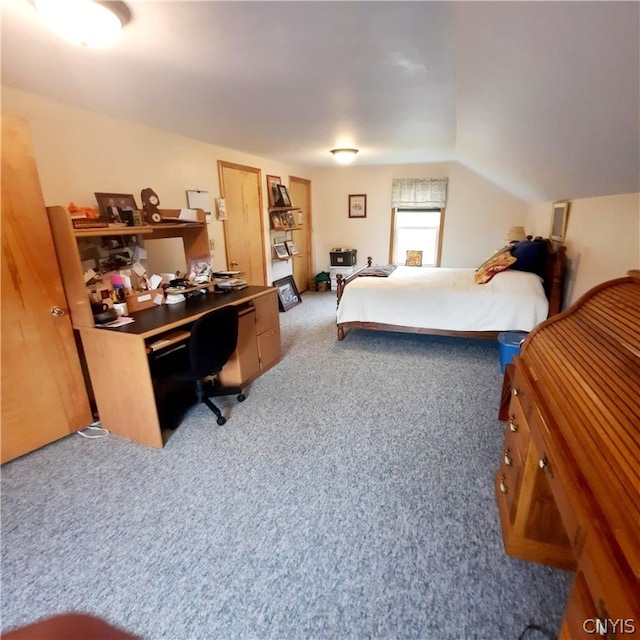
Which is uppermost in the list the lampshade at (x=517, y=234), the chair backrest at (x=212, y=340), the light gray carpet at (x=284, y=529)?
the lampshade at (x=517, y=234)

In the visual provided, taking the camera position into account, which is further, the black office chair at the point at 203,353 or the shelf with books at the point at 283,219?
the shelf with books at the point at 283,219

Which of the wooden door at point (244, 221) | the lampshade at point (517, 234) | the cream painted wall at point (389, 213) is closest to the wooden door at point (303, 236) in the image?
the cream painted wall at point (389, 213)

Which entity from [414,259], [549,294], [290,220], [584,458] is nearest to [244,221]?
[290,220]

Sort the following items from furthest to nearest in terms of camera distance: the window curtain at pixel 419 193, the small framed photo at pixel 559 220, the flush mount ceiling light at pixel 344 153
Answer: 1. the window curtain at pixel 419 193
2. the flush mount ceiling light at pixel 344 153
3. the small framed photo at pixel 559 220

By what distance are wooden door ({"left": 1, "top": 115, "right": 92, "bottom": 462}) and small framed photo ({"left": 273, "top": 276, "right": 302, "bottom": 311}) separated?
3086 mm

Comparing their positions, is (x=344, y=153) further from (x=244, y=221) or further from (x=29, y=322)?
(x=29, y=322)

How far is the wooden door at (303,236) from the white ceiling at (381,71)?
9.47 feet

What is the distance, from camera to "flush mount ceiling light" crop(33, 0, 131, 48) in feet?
4.05

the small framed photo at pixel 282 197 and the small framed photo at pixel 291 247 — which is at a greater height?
the small framed photo at pixel 282 197

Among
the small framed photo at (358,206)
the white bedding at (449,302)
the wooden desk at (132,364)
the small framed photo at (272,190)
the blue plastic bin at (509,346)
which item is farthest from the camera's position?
the small framed photo at (358,206)

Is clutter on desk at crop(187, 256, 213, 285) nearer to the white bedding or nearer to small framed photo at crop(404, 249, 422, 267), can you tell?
the white bedding

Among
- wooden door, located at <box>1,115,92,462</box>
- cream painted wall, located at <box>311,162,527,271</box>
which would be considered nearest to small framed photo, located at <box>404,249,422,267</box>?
cream painted wall, located at <box>311,162,527,271</box>

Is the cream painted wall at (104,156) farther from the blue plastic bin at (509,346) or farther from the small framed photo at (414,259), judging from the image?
the small framed photo at (414,259)

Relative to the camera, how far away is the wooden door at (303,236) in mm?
5814
